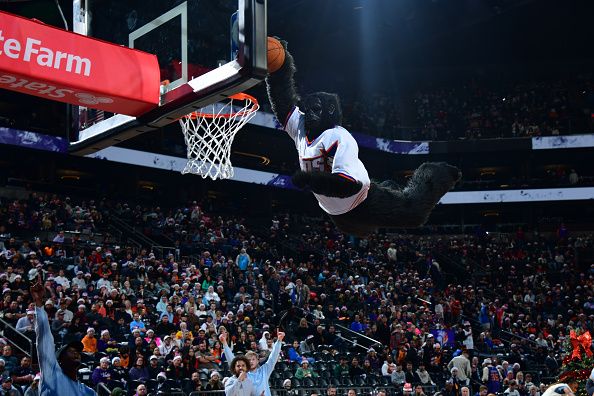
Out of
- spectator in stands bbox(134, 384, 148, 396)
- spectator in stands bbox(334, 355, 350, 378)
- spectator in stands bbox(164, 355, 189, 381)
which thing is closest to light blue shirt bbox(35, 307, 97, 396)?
spectator in stands bbox(134, 384, 148, 396)

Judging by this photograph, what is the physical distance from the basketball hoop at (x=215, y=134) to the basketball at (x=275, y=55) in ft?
5.42

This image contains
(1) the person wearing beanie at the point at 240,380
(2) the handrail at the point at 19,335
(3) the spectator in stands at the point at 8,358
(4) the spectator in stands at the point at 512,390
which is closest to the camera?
(1) the person wearing beanie at the point at 240,380

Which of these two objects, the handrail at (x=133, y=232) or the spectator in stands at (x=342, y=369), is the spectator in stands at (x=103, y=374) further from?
the handrail at (x=133, y=232)

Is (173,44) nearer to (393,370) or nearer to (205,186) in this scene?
(393,370)

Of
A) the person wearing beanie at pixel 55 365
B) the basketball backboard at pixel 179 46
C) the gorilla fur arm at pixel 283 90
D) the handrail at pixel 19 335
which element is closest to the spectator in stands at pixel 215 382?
the handrail at pixel 19 335

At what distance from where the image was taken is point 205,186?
99.3 feet

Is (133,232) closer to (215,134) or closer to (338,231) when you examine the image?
(338,231)

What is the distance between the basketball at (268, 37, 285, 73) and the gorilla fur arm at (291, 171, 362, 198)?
1.10m

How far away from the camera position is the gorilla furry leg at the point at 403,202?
18.6ft

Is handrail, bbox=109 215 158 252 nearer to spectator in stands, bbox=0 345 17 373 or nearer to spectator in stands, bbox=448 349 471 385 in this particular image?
spectator in stands, bbox=448 349 471 385

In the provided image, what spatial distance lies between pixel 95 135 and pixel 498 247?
25688 millimetres

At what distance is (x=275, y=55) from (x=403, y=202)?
146cm

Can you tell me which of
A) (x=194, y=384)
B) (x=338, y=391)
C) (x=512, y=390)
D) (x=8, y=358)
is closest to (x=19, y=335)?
(x=8, y=358)

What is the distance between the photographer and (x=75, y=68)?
6.37 meters
